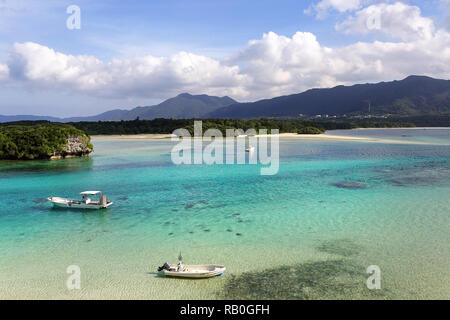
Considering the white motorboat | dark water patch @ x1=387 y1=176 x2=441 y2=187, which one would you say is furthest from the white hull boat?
dark water patch @ x1=387 y1=176 x2=441 y2=187

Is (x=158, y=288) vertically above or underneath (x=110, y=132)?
underneath

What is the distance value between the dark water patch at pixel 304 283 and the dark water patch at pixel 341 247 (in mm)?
1308

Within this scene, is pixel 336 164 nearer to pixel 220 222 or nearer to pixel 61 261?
pixel 220 222

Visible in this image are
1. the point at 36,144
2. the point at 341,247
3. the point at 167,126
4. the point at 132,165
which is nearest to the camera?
the point at 341,247

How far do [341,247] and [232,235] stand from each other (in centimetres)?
704

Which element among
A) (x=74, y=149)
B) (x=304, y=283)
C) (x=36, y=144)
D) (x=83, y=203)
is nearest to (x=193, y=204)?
(x=83, y=203)

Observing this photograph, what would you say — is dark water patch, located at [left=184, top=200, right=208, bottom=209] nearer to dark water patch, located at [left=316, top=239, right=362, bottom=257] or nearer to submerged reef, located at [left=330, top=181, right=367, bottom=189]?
dark water patch, located at [left=316, top=239, right=362, bottom=257]

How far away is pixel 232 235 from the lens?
68.5 ft

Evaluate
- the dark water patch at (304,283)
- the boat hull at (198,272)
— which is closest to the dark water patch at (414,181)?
the dark water patch at (304,283)

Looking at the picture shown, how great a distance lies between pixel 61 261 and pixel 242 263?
34.1 ft

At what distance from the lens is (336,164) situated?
5319 cm

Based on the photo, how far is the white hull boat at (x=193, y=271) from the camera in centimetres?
1498

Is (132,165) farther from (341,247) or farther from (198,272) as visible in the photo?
(341,247)
